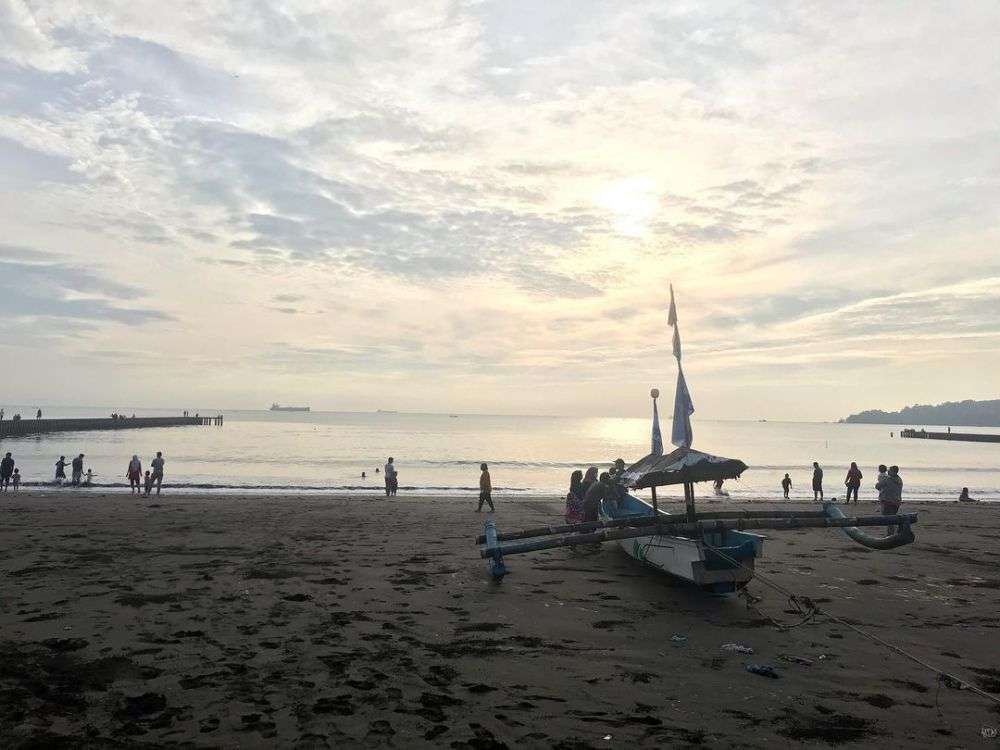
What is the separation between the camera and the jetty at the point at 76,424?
253 feet

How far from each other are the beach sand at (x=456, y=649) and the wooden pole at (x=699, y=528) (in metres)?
0.73

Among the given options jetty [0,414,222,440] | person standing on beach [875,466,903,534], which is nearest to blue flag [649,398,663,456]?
person standing on beach [875,466,903,534]

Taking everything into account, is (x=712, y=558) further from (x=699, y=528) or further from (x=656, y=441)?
(x=656, y=441)

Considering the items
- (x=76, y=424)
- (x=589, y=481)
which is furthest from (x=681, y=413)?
(x=76, y=424)

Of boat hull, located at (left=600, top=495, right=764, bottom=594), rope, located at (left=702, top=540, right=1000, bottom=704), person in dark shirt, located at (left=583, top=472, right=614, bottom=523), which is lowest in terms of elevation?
rope, located at (left=702, top=540, right=1000, bottom=704)

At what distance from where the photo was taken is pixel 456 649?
8.31 m

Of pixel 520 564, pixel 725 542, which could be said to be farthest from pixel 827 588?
pixel 520 564

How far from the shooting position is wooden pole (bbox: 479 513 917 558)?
11.3 meters

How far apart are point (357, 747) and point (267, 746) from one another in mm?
792

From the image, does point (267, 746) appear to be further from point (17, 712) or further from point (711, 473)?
point (711, 473)

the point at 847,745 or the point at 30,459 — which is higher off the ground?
the point at 30,459

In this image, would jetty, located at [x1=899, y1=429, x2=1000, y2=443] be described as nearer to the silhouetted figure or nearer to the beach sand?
the silhouetted figure

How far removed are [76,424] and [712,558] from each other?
108m

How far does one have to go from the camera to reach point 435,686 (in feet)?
23.2
